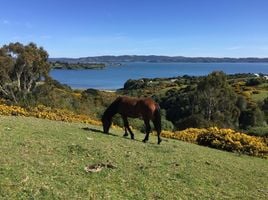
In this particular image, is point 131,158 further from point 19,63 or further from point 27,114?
point 19,63

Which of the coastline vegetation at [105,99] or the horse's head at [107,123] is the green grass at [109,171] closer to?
the horse's head at [107,123]

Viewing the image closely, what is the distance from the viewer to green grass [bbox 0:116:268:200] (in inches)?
392

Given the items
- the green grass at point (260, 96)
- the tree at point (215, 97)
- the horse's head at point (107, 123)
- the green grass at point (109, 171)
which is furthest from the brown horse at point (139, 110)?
the green grass at point (260, 96)

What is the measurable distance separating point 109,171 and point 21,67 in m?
44.1

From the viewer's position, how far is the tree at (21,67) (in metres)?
51.8

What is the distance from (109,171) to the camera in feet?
38.3

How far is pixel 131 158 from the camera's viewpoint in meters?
13.4

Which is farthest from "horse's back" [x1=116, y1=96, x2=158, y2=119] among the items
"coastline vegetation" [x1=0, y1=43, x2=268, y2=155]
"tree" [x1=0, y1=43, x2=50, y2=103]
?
"tree" [x1=0, y1=43, x2=50, y2=103]

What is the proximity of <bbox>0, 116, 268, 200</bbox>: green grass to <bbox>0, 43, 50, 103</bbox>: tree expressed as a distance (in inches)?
1451

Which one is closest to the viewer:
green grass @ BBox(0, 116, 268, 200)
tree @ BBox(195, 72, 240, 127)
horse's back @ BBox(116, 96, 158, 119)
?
green grass @ BBox(0, 116, 268, 200)

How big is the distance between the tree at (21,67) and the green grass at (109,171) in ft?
121

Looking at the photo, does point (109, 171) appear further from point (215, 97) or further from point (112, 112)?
point (215, 97)

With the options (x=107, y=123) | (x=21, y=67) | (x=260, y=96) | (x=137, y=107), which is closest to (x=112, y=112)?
(x=107, y=123)

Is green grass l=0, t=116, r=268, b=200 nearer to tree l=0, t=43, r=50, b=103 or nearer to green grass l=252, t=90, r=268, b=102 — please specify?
tree l=0, t=43, r=50, b=103
